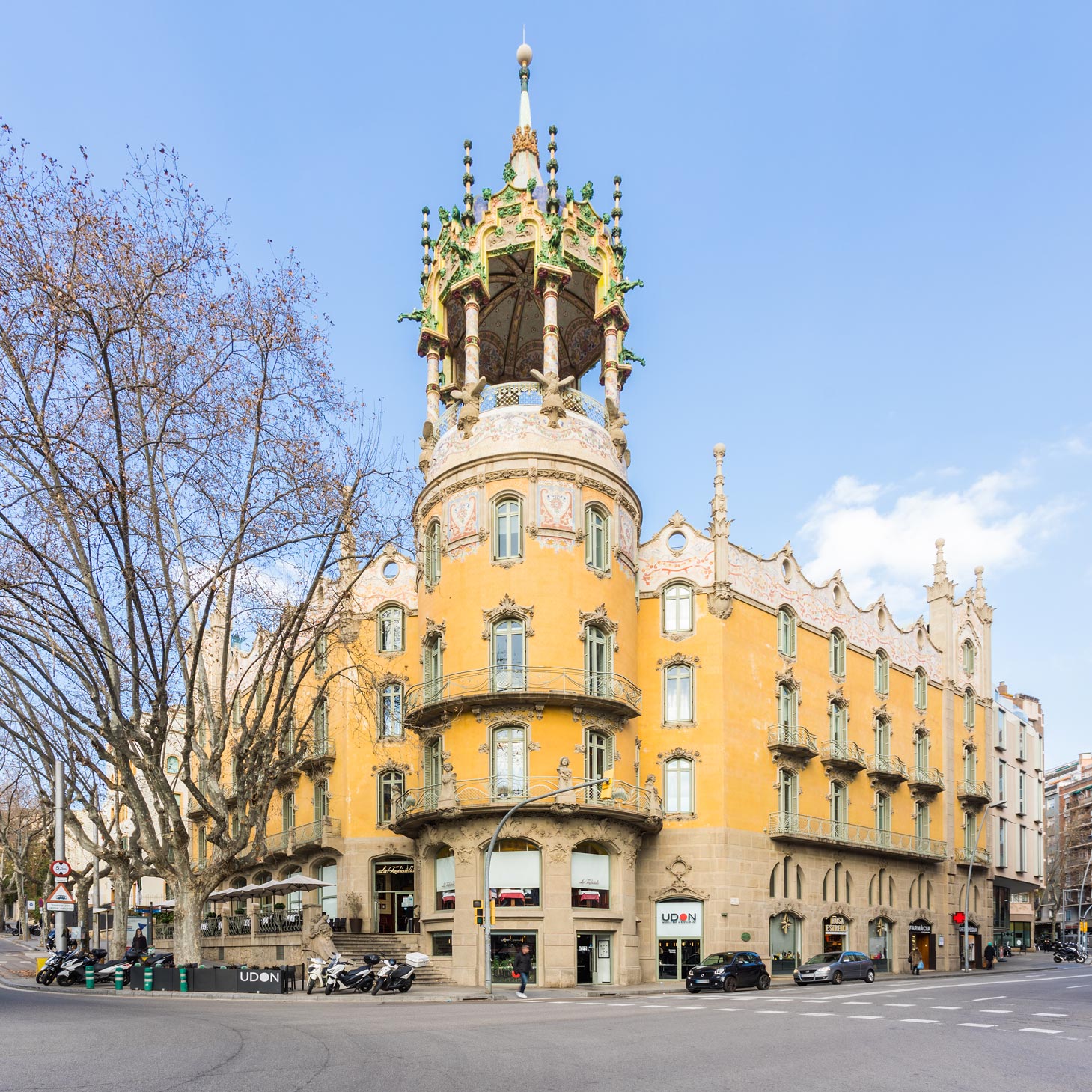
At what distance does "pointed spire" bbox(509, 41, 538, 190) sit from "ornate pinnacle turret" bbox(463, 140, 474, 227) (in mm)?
2577

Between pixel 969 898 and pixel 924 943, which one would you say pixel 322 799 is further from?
pixel 969 898

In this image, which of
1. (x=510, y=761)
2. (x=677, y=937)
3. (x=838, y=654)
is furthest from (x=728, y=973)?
(x=838, y=654)

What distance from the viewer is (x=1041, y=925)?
142625 mm

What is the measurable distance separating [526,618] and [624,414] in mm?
10110

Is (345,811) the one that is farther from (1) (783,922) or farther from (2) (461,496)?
(1) (783,922)

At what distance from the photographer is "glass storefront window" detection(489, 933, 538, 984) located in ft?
122

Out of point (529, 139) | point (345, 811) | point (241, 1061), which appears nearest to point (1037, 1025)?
point (241, 1061)

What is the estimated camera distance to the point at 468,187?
148 ft

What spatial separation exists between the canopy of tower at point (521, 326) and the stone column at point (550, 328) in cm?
268

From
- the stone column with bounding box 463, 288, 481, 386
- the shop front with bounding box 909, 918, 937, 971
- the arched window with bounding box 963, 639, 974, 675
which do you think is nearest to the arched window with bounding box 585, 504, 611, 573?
the stone column with bounding box 463, 288, 481, 386

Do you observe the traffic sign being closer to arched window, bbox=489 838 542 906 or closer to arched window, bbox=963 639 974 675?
A: arched window, bbox=489 838 542 906

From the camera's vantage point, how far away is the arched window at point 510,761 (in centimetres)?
3828

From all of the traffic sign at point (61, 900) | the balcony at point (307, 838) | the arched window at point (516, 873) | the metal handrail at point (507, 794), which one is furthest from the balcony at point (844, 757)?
the traffic sign at point (61, 900)

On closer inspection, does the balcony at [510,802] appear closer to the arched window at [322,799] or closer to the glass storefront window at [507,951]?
the glass storefront window at [507,951]
